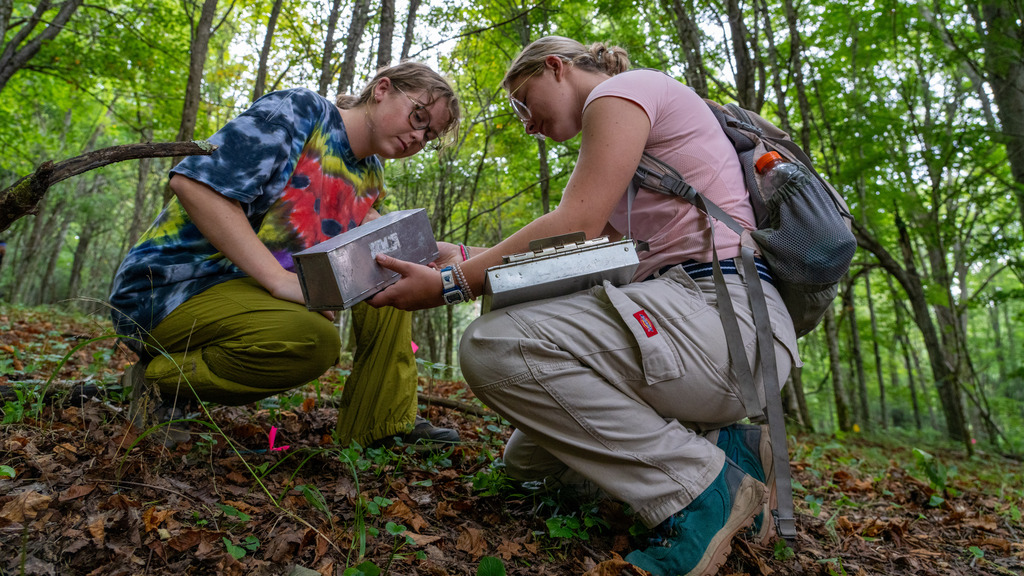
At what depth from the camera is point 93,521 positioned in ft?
5.27

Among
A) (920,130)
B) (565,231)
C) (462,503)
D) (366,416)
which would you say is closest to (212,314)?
(366,416)

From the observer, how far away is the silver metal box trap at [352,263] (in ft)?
6.88

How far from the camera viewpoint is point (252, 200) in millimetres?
2471

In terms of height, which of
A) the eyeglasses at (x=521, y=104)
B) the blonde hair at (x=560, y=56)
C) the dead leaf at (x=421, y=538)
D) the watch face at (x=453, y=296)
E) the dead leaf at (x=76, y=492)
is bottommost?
the dead leaf at (x=421, y=538)

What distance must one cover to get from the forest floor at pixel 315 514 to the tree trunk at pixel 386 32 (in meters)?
3.09

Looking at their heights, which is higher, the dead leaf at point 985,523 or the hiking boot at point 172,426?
the hiking boot at point 172,426

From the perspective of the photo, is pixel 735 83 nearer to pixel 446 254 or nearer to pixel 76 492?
pixel 446 254

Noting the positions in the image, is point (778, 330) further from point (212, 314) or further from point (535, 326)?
point (212, 314)

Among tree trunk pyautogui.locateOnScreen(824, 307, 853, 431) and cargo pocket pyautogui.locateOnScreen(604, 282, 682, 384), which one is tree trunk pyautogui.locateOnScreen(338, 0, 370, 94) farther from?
tree trunk pyautogui.locateOnScreen(824, 307, 853, 431)

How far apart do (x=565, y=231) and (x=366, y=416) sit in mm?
1397

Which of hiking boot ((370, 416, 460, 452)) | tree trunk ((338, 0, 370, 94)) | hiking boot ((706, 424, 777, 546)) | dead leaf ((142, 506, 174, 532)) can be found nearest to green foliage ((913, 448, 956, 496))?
hiking boot ((706, 424, 777, 546))

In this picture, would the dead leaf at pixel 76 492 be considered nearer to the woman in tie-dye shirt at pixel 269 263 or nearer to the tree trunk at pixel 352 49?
the woman in tie-dye shirt at pixel 269 263

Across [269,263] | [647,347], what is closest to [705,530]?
[647,347]

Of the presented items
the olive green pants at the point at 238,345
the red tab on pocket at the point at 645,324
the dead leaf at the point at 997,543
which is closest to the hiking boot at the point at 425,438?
the olive green pants at the point at 238,345
